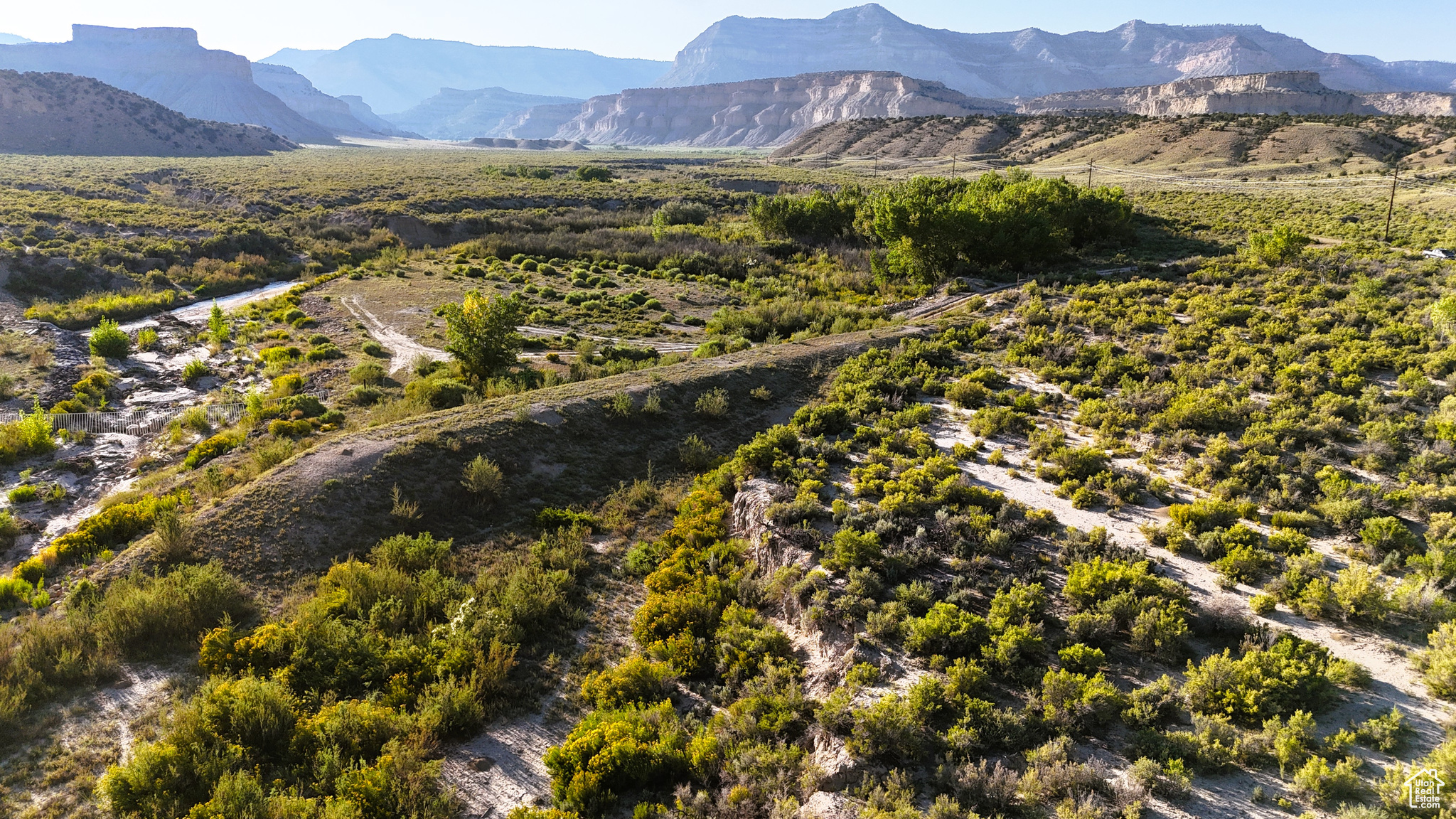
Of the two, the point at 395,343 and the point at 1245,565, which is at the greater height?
the point at 395,343

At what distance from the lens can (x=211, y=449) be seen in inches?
679

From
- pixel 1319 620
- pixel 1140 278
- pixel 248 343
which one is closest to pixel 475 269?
pixel 248 343

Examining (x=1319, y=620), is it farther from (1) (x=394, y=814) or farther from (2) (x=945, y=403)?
(1) (x=394, y=814)

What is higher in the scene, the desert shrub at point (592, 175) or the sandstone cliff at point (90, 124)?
the sandstone cliff at point (90, 124)

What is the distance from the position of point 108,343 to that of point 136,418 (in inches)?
317

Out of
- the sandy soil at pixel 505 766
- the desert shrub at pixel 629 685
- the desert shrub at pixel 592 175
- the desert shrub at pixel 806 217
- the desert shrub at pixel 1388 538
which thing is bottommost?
the sandy soil at pixel 505 766

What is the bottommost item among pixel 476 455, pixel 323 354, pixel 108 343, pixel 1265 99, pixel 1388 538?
pixel 476 455

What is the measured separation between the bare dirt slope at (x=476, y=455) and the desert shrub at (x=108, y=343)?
17.8 meters

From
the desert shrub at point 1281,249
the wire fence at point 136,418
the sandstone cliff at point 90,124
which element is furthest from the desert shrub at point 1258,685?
the sandstone cliff at point 90,124

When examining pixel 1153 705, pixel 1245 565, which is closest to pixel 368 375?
pixel 1153 705

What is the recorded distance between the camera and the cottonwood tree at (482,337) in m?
21.8

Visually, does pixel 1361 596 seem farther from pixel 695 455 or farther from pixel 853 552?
pixel 695 455

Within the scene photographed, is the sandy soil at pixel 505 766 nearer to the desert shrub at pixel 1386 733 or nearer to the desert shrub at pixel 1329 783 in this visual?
the desert shrub at pixel 1329 783

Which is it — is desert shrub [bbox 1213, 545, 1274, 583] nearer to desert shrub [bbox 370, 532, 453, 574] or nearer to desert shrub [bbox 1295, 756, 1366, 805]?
desert shrub [bbox 1295, 756, 1366, 805]
